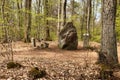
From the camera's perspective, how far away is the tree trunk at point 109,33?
313 inches

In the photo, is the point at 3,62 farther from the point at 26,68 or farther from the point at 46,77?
the point at 46,77

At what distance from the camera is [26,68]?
736 cm

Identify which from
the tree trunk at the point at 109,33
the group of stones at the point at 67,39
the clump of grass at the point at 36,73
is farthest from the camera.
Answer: the group of stones at the point at 67,39

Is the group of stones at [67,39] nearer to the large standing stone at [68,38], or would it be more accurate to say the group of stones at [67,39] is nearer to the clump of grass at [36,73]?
the large standing stone at [68,38]

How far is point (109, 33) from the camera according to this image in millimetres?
7969

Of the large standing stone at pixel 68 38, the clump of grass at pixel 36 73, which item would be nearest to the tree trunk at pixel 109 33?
the clump of grass at pixel 36 73

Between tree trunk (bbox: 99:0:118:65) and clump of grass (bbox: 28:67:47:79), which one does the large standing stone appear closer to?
tree trunk (bbox: 99:0:118:65)

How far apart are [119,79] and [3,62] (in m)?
4.37

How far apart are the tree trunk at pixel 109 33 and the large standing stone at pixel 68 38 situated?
5238 mm

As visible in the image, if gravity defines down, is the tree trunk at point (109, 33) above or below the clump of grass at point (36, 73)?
above

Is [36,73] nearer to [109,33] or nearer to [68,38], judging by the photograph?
[109,33]

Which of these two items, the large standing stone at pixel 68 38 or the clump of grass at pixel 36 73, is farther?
the large standing stone at pixel 68 38

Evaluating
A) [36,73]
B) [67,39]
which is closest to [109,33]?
[36,73]

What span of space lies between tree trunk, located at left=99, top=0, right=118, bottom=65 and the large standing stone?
5.24 metres
